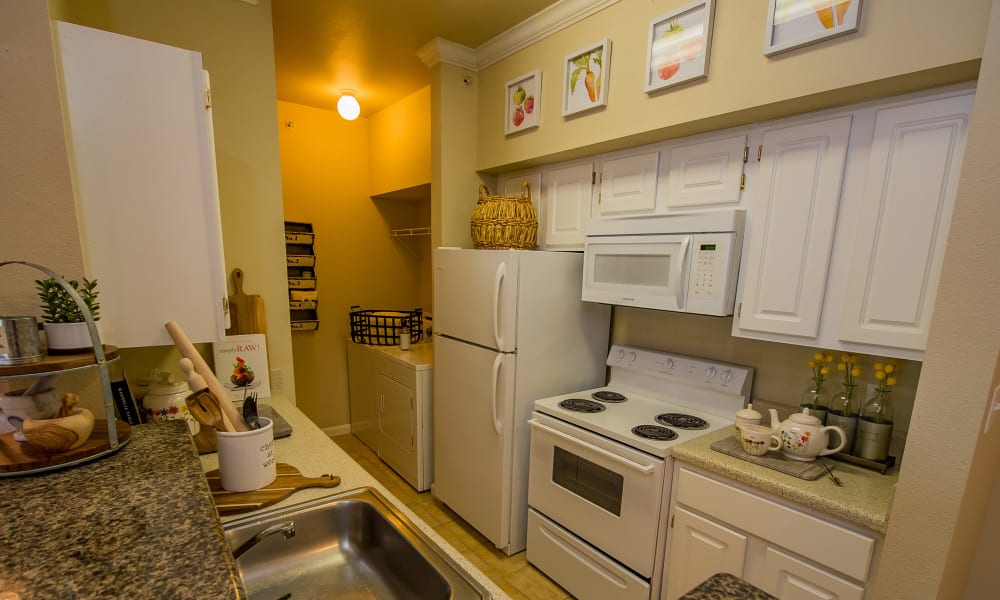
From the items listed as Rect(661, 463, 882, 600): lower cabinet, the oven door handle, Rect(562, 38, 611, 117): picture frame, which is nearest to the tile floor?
Rect(661, 463, 882, 600): lower cabinet

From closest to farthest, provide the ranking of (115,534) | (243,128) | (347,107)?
(115,534)
(243,128)
(347,107)

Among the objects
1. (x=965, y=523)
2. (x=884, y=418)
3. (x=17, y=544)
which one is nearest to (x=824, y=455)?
(x=884, y=418)

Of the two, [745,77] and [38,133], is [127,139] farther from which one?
[745,77]

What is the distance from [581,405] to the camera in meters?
2.04

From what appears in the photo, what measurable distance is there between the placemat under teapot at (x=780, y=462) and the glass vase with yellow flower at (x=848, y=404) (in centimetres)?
15

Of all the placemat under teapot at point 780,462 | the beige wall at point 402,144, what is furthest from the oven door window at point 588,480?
the beige wall at point 402,144

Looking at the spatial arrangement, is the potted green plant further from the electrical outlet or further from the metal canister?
the electrical outlet

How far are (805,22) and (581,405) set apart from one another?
5.52 ft

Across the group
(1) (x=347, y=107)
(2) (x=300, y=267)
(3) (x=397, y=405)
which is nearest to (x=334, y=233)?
(2) (x=300, y=267)

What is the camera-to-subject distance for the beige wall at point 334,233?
3.54m

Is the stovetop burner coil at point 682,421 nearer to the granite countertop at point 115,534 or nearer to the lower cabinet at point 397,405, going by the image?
the lower cabinet at point 397,405

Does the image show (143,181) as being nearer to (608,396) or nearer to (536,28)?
(536,28)

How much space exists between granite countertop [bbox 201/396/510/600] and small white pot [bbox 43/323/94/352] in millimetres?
499

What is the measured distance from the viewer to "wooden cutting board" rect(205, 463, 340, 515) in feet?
3.39
